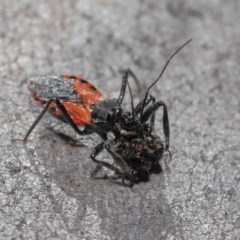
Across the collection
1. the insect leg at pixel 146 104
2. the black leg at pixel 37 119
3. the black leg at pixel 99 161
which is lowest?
the black leg at pixel 99 161

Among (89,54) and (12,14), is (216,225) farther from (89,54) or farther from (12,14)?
(12,14)

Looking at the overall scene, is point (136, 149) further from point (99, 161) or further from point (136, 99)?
point (136, 99)

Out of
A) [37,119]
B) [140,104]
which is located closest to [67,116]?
[37,119]

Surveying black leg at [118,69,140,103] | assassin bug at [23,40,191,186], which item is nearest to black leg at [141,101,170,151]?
assassin bug at [23,40,191,186]

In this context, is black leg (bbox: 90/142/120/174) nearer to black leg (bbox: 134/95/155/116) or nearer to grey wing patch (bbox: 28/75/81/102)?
black leg (bbox: 134/95/155/116)

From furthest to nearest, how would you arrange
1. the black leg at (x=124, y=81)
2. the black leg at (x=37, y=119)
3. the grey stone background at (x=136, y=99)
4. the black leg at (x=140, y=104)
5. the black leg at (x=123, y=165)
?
the black leg at (x=124, y=81)
the black leg at (x=140, y=104)
the black leg at (x=37, y=119)
the black leg at (x=123, y=165)
the grey stone background at (x=136, y=99)

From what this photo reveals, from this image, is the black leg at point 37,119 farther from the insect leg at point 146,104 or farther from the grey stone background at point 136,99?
the insect leg at point 146,104

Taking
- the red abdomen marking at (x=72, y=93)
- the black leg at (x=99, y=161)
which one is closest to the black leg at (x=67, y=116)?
the red abdomen marking at (x=72, y=93)

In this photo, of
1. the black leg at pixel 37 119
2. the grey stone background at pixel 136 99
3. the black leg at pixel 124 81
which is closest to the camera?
the grey stone background at pixel 136 99
